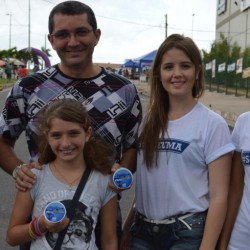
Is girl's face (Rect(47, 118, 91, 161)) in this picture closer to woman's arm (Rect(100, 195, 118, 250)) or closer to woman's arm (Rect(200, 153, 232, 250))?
woman's arm (Rect(100, 195, 118, 250))

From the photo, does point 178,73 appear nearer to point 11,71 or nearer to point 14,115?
point 14,115

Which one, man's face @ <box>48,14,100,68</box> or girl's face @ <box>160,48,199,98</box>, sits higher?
man's face @ <box>48,14,100,68</box>

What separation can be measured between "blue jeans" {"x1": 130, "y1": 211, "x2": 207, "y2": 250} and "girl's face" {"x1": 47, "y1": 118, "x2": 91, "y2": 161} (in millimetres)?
557

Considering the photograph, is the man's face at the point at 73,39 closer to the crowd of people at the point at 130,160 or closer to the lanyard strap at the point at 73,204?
the crowd of people at the point at 130,160

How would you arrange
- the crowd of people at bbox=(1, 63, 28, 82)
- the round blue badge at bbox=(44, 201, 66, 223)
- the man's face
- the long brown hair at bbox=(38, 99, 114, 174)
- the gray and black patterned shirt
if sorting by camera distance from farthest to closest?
the crowd of people at bbox=(1, 63, 28, 82) < the gray and black patterned shirt < the man's face < the long brown hair at bbox=(38, 99, 114, 174) < the round blue badge at bbox=(44, 201, 66, 223)

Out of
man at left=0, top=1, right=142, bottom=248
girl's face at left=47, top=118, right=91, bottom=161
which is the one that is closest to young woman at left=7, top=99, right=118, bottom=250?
girl's face at left=47, top=118, right=91, bottom=161

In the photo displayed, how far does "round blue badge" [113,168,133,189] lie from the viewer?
272 centimetres

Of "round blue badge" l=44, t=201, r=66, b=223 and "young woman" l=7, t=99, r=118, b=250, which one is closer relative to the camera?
"round blue badge" l=44, t=201, r=66, b=223

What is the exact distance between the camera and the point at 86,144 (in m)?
2.85

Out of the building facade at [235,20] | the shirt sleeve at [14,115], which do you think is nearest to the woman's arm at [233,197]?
the shirt sleeve at [14,115]

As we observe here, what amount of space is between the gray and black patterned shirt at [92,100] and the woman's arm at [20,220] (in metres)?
0.44

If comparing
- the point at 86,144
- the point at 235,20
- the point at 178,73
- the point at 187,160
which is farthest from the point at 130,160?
the point at 235,20

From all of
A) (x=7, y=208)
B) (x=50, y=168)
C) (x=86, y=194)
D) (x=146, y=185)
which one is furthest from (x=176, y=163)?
(x=7, y=208)

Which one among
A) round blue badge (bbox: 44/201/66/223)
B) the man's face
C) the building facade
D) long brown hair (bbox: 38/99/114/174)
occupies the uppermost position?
the building facade
